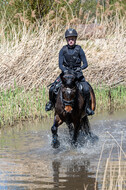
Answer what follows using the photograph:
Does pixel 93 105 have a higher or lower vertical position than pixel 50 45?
lower

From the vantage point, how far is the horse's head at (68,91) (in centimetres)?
711

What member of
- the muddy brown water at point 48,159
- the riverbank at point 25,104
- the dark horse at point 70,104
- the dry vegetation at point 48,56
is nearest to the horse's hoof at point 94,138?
the muddy brown water at point 48,159

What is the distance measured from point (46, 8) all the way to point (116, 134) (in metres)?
8.90

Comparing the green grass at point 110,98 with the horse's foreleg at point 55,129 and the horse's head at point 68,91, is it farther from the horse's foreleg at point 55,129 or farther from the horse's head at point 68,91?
the horse's head at point 68,91

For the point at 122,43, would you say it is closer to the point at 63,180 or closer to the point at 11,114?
the point at 11,114

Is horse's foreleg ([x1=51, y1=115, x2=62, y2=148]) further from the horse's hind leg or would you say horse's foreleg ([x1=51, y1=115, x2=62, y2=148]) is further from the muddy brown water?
the horse's hind leg

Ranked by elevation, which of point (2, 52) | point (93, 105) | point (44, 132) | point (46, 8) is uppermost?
point (46, 8)

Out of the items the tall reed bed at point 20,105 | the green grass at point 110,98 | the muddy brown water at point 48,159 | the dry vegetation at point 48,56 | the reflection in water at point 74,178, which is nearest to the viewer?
the reflection in water at point 74,178

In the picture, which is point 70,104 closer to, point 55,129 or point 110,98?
point 55,129

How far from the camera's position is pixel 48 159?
23.4 ft

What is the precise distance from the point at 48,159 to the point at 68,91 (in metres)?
1.28

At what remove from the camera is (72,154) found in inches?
297

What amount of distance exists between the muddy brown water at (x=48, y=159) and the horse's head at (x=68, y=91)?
966 millimetres

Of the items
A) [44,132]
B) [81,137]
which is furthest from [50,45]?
[81,137]
